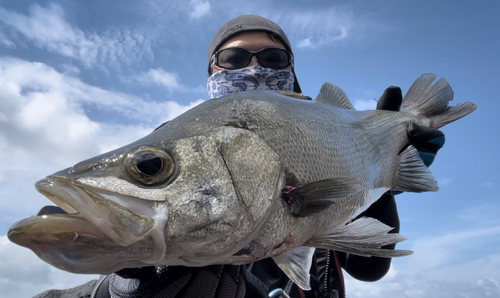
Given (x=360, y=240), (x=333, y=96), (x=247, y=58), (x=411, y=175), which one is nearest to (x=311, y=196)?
(x=360, y=240)

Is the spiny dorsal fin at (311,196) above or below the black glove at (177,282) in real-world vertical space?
above

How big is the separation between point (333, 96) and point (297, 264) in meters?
1.54

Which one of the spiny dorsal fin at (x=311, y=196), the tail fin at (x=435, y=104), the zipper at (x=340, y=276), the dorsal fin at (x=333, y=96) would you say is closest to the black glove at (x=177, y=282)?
the spiny dorsal fin at (x=311, y=196)

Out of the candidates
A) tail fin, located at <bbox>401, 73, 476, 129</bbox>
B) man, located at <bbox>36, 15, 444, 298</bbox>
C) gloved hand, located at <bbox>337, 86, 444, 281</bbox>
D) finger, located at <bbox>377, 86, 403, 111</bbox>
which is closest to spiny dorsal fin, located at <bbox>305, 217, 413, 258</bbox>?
man, located at <bbox>36, 15, 444, 298</bbox>

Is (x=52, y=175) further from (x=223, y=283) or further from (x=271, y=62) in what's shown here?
(x=271, y=62)

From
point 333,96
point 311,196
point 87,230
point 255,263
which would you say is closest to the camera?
point 87,230

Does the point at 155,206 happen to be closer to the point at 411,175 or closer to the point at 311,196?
the point at 311,196

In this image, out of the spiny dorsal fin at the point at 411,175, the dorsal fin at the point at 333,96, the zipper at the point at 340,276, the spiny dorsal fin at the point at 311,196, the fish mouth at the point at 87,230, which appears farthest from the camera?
the zipper at the point at 340,276

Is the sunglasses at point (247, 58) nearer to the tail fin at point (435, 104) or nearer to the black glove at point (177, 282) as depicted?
the tail fin at point (435, 104)

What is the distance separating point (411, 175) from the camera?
119 inches

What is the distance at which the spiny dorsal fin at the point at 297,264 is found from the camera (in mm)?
1813

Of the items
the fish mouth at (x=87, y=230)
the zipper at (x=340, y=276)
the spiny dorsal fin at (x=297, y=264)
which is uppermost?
the fish mouth at (x=87, y=230)

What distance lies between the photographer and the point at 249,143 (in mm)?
1658

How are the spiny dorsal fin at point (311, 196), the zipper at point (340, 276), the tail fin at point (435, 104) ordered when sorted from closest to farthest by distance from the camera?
the spiny dorsal fin at point (311, 196), the zipper at point (340, 276), the tail fin at point (435, 104)
